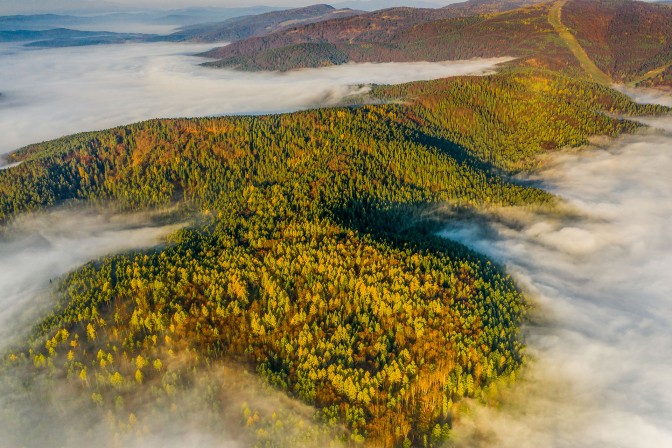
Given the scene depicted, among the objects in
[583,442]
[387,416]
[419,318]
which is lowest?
[583,442]

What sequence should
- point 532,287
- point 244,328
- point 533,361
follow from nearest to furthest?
point 533,361, point 244,328, point 532,287

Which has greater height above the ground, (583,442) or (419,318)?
(419,318)

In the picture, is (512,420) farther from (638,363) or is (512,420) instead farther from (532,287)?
(532,287)

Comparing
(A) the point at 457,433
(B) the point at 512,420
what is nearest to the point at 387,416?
(A) the point at 457,433

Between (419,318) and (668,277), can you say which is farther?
(668,277)

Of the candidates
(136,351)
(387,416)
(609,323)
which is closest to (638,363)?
(609,323)

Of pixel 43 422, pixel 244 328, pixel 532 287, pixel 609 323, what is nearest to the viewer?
pixel 43 422

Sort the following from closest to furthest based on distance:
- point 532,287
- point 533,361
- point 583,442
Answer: point 583,442
point 533,361
point 532,287

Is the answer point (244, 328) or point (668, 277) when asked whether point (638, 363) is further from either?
point (244, 328)

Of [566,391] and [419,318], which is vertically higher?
[419,318]
